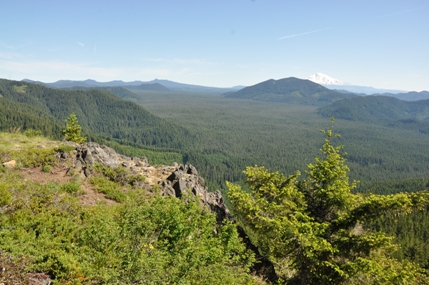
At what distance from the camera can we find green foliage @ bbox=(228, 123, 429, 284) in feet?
44.5

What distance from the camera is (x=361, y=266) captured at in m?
13.2

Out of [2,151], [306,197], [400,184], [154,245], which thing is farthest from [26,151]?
[400,184]

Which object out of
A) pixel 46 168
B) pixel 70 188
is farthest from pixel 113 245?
pixel 46 168

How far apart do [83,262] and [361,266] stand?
13486mm

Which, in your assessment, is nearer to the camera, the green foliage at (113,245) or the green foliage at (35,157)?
the green foliage at (113,245)

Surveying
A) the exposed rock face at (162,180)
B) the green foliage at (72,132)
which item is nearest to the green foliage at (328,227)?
the exposed rock face at (162,180)

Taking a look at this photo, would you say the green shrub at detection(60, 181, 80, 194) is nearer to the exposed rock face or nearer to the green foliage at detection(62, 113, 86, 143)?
the exposed rock face

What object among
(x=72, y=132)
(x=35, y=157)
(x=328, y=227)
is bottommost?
(x=328, y=227)

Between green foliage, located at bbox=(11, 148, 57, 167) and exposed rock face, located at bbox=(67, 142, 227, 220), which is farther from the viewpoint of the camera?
exposed rock face, located at bbox=(67, 142, 227, 220)

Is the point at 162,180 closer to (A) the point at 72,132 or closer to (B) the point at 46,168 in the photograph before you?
(B) the point at 46,168

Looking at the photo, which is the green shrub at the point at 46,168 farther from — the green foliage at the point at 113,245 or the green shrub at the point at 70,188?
the green foliage at the point at 113,245

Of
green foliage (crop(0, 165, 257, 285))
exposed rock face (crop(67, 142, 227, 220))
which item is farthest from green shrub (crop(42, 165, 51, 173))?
green foliage (crop(0, 165, 257, 285))

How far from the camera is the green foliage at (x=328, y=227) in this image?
13.6m

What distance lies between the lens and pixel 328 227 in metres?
15.8
